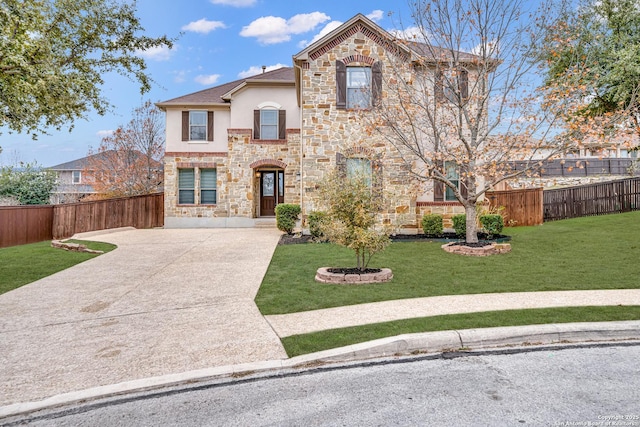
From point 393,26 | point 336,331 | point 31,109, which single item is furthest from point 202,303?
point 393,26

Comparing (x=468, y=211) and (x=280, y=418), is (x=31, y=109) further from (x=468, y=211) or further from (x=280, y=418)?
(x=468, y=211)

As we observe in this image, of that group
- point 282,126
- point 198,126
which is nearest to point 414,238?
point 282,126

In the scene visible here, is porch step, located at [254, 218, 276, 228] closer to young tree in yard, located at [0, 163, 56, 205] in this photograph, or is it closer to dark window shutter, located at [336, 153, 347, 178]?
dark window shutter, located at [336, 153, 347, 178]

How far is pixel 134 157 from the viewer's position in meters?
27.4

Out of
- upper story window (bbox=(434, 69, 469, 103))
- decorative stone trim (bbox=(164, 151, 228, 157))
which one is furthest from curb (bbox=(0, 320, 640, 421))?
decorative stone trim (bbox=(164, 151, 228, 157))

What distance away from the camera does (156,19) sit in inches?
594

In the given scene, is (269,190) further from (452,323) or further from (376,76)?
(452,323)

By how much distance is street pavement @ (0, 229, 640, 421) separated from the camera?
439cm

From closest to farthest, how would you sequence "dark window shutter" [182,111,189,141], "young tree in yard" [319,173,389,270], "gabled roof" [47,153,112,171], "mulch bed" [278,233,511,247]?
"young tree in yard" [319,173,389,270]
"mulch bed" [278,233,511,247]
"dark window shutter" [182,111,189,141]
"gabled roof" [47,153,112,171]

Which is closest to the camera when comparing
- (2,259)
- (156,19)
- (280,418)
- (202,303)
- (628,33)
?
(280,418)

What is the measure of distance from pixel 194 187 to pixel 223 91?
6.05 meters

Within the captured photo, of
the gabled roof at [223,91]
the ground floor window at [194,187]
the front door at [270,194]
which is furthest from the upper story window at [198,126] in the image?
the front door at [270,194]

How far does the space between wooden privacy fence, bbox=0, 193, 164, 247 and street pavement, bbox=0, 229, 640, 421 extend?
29.4ft

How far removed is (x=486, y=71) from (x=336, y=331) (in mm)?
10348
